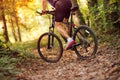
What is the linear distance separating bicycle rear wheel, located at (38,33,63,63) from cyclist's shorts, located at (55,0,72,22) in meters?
0.82

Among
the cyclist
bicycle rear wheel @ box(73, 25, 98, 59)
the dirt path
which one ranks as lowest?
the dirt path

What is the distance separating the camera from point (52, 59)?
8820mm

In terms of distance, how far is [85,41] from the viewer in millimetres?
7828

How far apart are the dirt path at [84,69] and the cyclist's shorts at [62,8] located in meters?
1.33

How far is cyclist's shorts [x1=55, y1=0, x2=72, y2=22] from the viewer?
7.91 m

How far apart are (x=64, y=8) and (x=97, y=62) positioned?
1789mm

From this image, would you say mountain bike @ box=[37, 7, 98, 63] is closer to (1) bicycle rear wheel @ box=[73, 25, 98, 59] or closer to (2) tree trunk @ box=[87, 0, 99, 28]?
(1) bicycle rear wheel @ box=[73, 25, 98, 59]

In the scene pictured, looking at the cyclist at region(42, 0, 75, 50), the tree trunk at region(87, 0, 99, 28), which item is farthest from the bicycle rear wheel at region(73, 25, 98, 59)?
the tree trunk at region(87, 0, 99, 28)

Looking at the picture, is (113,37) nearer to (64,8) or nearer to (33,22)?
(64,8)

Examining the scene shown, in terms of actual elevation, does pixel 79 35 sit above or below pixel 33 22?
above

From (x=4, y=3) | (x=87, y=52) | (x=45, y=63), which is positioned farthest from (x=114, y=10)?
(x=4, y=3)

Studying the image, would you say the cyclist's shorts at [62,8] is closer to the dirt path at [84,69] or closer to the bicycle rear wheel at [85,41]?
the bicycle rear wheel at [85,41]

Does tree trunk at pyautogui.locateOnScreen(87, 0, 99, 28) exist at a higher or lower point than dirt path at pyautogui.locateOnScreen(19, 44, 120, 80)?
higher

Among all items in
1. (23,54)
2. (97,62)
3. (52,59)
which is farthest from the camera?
(23,54)
